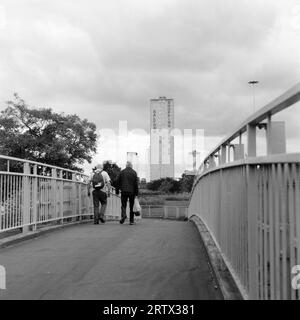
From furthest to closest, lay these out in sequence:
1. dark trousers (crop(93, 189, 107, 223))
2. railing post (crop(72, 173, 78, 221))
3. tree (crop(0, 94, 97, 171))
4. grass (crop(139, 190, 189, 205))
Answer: grass (crop(139, 190, 189, 205)) < tree (crop(0, 94, 97, 171)) < dark trousers (crop(93, 189, 107, 223)) < railing post (crop(72, 173, 78, 221))

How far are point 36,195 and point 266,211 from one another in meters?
8.18

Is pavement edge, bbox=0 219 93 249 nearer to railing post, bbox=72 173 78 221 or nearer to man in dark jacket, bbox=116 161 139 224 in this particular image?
railing post, bbox=72 173 78 221

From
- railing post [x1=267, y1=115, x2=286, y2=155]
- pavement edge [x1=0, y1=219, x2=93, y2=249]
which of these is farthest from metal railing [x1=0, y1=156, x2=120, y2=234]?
railing post [x1=267, y1=115, x2=286, y2=155]

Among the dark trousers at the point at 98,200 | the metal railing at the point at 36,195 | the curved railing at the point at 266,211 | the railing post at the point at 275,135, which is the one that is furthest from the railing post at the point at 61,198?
the railing post at the point at 275,135

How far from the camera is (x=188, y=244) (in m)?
9.47

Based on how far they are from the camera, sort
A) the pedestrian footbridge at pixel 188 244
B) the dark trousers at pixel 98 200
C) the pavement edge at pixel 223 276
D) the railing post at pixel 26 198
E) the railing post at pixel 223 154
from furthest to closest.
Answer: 1. the dark trousers at pixel 98 200
2. the railing post at pixel 26 198
3. the railing post at pixel 223 154
4. the pavement edge at pixel 223 276
5. the pedestrian footbridge at pixel 188 244

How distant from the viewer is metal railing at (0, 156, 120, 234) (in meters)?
9.59

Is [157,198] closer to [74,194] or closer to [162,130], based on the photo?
[162,130]

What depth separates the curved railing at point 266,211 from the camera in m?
3.22

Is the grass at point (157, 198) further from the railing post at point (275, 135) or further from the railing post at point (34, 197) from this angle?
the railing post at point (275, 135)

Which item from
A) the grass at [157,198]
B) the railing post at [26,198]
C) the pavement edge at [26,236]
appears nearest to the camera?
the pavement edge at [26,236]

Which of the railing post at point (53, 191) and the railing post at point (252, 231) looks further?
the railing post at point (53, 191)

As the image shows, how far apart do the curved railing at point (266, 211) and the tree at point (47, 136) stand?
54992 millimetres

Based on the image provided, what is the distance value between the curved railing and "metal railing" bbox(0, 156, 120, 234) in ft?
15.6
